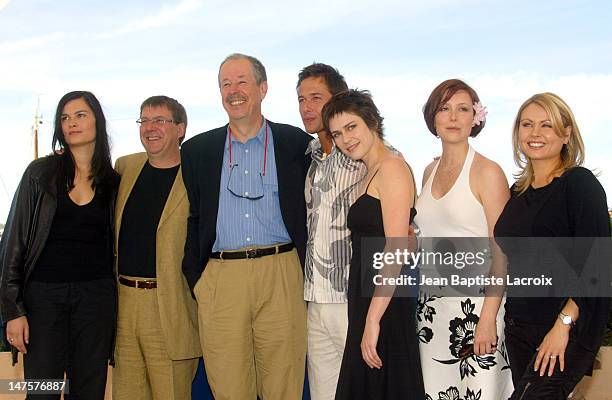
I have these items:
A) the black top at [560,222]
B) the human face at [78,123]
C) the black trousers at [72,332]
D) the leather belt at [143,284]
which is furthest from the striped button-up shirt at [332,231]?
the human face at [78,123]

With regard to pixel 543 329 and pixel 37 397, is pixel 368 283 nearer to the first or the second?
pixel 543 329

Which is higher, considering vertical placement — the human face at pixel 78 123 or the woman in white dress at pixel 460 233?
the human face at pixel 78 123

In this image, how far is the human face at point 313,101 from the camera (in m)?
3.98

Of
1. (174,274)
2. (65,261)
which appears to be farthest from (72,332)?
(174,274)

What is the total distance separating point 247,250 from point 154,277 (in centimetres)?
60

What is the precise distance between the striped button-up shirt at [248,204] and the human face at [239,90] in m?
0.20

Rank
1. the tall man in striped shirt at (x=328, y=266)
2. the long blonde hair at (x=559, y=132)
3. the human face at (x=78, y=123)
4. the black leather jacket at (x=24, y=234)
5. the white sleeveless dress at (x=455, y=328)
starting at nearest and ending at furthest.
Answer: the long blonde hair at (x=559, y=132), the white sleeveless dress at (x=455, y=328), the tall man in striped shirt at (x=328, y=266), the black leather jacket at (x=24, y=234), the human face at (x=78, y=123)

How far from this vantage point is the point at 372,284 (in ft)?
10.4

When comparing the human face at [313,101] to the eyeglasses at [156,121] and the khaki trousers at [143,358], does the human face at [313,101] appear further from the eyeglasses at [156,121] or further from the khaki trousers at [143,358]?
the khaki trousers at [143,358]

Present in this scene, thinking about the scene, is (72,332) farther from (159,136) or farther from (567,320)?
(567,320)

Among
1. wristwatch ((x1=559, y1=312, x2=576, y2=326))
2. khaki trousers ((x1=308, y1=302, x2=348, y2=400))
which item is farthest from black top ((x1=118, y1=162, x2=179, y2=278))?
wristwatch ((x1=559, y1=312, x2=576, y2=326))

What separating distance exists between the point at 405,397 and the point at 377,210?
0.87 m

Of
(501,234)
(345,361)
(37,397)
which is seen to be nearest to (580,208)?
(501,234)

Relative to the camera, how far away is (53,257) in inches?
141
